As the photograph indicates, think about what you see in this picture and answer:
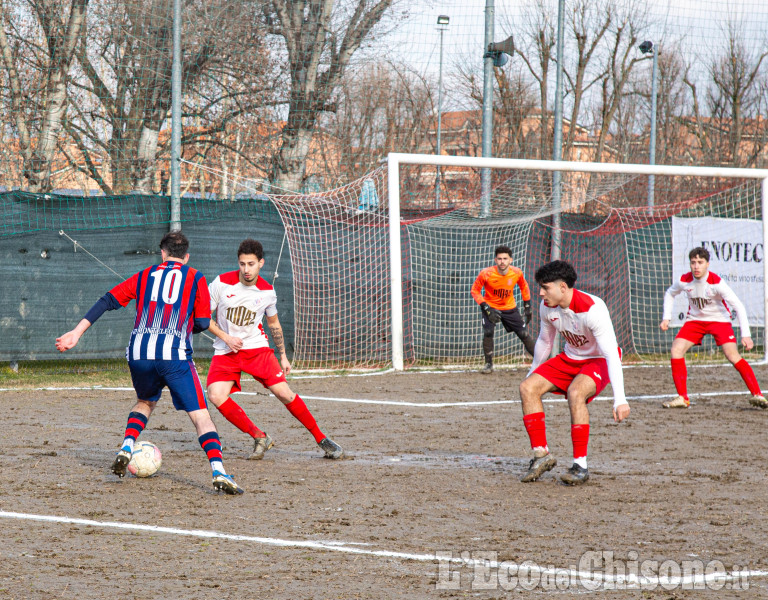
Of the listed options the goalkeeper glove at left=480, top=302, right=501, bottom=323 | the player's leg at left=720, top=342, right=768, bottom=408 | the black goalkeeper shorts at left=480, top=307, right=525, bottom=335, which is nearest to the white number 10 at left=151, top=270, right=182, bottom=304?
the player's leg at left=720, top=342, right=768, bottom=408

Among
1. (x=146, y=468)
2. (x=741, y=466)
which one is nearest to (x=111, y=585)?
(x=146, y=468)

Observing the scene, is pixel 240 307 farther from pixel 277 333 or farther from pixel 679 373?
pixel 679 373

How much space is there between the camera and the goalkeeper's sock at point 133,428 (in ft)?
20.9

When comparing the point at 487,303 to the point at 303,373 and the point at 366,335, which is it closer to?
the point at 366,335

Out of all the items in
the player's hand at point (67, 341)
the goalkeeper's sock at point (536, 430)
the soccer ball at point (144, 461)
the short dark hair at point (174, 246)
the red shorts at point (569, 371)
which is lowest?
the soccer ball at point (144, 461)

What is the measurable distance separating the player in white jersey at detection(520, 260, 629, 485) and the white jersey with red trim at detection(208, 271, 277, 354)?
2178 millimetres

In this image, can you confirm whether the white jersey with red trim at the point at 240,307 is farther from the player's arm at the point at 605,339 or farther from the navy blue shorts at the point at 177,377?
the player's arm at the point at 605,339

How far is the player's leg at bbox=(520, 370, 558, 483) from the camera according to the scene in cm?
650

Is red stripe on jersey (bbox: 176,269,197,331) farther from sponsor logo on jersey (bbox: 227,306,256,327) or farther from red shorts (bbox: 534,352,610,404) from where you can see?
red shorts (bbox: 534,352,610,404)

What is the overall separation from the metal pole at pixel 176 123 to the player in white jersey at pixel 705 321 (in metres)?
6.81

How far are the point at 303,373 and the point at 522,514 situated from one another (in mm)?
8163

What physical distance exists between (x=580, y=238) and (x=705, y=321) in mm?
5869

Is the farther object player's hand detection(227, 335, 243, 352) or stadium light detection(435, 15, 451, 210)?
stadium light detection(435, 15, 451, 210)

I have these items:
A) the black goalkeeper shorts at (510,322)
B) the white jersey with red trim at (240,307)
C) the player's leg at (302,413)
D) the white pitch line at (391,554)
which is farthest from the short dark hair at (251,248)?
the black goalkeeper shorts at (510,322)
